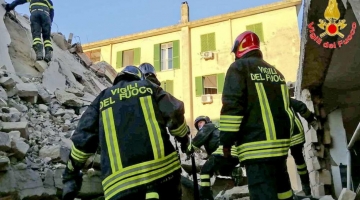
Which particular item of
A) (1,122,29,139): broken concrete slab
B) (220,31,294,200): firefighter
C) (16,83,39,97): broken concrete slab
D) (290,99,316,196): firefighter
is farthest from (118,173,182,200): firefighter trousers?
(16,83,39,97): broken concrete slab

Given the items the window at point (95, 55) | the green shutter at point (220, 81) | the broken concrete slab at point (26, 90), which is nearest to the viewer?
the broken concrete slab at point (26, 90)

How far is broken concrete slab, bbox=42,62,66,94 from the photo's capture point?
7694 mm

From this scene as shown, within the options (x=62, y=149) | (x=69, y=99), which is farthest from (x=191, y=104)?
(x=62, y=149)

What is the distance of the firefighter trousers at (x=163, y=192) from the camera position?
251 centimetres

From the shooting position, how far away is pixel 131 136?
260 cm

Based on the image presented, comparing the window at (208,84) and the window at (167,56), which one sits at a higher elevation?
the window at (167,56)

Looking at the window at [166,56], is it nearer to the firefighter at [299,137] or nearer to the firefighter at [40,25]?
→ the firefighter at [40,25]

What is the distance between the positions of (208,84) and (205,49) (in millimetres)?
1904

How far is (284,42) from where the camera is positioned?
18078 mm

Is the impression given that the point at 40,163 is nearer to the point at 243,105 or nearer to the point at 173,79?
the point at 243,105

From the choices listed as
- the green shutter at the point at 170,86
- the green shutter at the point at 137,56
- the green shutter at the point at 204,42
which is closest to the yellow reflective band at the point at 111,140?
the green shutter at the point at 170,86

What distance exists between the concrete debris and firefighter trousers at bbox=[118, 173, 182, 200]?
6.13 feet

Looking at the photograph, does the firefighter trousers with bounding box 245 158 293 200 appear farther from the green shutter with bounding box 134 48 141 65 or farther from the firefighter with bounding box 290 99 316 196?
the green shutter with bounding box 134 48 141 65

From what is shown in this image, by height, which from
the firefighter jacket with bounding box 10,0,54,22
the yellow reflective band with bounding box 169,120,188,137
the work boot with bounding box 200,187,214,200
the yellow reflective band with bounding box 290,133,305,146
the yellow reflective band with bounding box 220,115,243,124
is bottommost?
the work boot with bounding box 200,187,214,200
